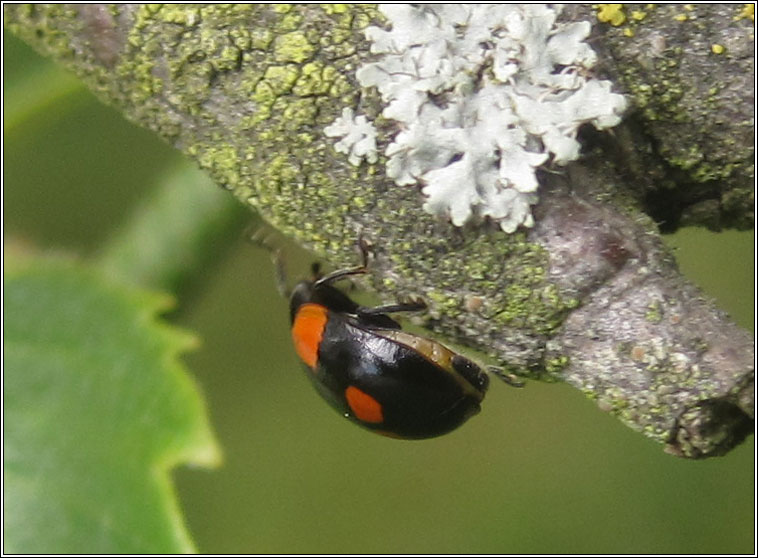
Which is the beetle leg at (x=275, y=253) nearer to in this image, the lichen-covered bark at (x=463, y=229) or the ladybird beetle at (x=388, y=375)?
the ladybird beetle at (x=388, y=375)

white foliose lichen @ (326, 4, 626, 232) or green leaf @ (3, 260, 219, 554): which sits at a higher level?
white foliose lichen @ (326, 4, 626, 232)

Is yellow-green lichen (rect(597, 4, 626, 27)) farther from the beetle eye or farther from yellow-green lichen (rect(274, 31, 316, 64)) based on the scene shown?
the beetle eye

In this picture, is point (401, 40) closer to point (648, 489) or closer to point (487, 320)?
point (487, 320)

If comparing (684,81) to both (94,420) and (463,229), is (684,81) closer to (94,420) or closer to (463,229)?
(463,229)

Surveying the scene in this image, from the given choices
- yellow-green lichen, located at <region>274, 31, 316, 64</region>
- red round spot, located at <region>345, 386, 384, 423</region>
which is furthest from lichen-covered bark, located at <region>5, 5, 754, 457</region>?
red round spot, located at <region>345, 386, 384, 423</region>

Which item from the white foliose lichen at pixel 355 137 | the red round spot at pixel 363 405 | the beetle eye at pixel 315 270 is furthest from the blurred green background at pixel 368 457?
the white foliose lichen at pixel 355 137

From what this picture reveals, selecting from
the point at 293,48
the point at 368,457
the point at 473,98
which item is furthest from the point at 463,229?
the point at 368,457
